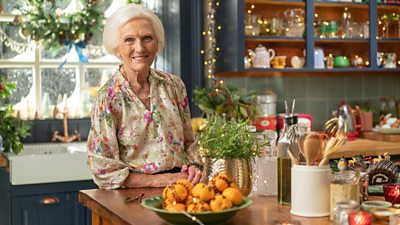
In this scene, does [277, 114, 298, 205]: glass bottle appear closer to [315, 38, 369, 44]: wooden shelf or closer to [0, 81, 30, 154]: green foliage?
[0, 81, 30, 154]: green foliage

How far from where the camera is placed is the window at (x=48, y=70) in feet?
16.4

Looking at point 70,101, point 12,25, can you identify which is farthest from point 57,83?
point 12,25

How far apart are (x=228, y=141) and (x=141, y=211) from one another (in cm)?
40

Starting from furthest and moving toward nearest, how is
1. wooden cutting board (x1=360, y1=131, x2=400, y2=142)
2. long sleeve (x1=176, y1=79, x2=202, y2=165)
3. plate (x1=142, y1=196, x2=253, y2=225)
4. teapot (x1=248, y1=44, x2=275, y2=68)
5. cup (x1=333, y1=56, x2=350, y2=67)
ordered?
cup (x1=333, y1=56, x2=350, y2=67)
wooden cutting board (x1=360, y1=131, x2=400, y2=142)
teapot (x1=248, y1=44, x2=275, y2=68)
long sleeve (x1=176, y1=79, x2=202, y2=165)
plate (x1=142, y1=196, x2=253, y2=225)

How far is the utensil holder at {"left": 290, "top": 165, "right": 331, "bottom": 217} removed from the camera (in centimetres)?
220

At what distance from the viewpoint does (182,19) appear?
5.09 metres

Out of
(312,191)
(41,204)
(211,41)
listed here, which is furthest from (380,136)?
(312,191)

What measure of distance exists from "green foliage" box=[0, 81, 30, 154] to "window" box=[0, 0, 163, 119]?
0.18 metres

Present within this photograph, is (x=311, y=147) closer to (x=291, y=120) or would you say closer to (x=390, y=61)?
(x=291, y=120)

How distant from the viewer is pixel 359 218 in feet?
6.23

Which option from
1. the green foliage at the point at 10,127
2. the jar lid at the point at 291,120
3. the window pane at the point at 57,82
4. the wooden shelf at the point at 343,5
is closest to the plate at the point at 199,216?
the jar lid at the point at 291,120

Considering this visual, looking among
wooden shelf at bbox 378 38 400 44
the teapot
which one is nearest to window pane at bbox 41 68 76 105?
the teapot

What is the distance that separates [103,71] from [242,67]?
1141 millimetres

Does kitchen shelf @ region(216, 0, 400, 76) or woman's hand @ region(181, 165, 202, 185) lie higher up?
kitchen shelf @ region(216, 0, 400, 76)
